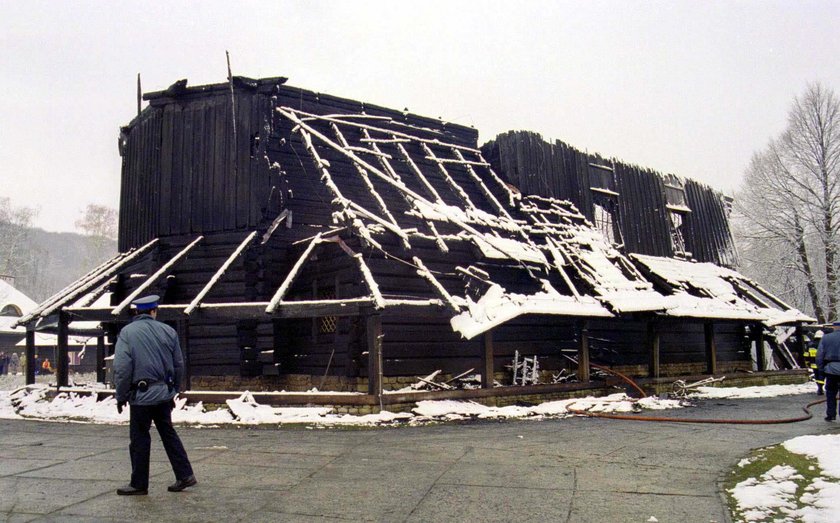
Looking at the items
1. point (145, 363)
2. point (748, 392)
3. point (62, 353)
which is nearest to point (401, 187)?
point (62, 353)

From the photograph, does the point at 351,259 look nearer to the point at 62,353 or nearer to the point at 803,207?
the point at 62,353

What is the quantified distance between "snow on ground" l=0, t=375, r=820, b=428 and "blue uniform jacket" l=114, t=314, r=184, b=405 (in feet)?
18.4

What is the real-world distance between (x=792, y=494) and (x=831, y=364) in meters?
6.68

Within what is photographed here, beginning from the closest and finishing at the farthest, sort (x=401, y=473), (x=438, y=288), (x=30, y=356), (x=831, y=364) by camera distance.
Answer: (x=401, y=473)
(x=831, y=364)
(x=438, y=288)
(x=30, y=356)

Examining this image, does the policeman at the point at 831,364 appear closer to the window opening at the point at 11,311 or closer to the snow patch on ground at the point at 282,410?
the snow patch on ground at the point at 282,410

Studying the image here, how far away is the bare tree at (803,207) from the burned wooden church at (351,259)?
38.8 feet

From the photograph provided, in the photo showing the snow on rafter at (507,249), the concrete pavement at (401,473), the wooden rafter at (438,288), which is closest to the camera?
the concrete pavement at (401,473)

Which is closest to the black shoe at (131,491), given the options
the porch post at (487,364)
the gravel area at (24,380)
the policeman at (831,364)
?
the porch post at (487,364)

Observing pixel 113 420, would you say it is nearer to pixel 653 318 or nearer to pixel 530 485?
pixel 530 485

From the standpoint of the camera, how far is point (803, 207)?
98.1 ft

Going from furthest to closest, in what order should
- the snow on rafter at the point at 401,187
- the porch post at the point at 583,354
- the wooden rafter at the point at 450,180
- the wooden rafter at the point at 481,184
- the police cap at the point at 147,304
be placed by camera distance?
1. the wooden rafter at the point at 481,184
2. the wooden rafter at the point at 450,180
3. the snow on rafter at the point at 401,187
4. the porch post at the point at 583,354
5. the police cap at the point at 147,304

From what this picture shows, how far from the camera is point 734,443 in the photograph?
8.63 meters

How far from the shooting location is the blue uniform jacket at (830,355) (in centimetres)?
1089

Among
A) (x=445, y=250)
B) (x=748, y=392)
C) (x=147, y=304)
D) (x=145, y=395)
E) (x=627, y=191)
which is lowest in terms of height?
(x=748, y=392)
